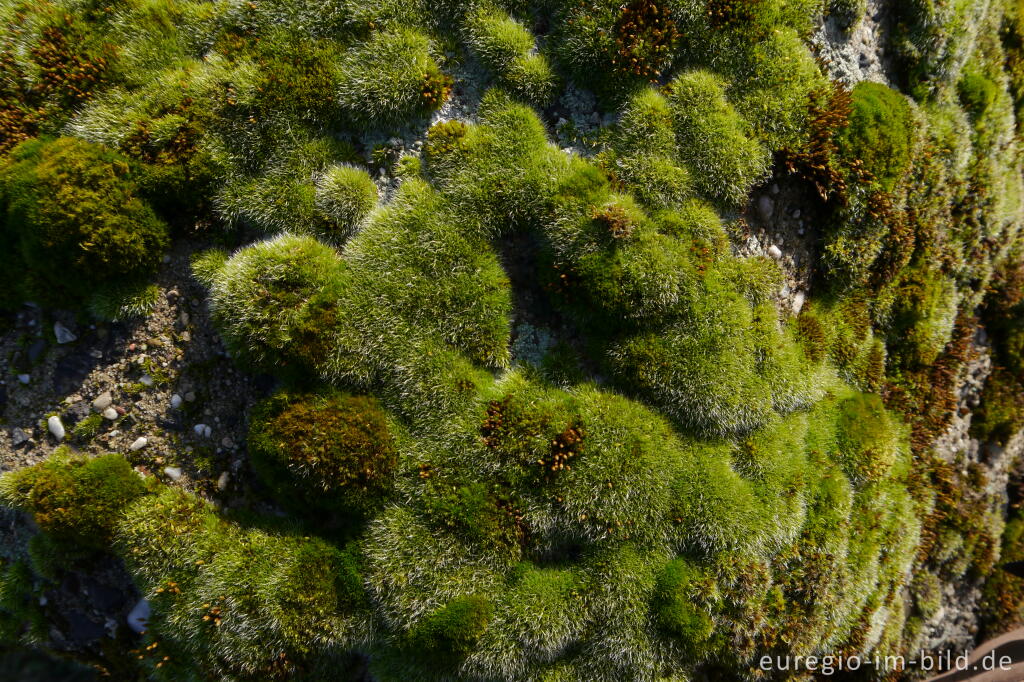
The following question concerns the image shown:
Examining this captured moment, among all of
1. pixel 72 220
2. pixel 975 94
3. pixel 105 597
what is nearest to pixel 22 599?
pixel 105 597

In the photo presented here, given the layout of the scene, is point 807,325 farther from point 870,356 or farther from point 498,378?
point 498,378

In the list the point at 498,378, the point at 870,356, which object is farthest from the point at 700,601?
the point at 870,356

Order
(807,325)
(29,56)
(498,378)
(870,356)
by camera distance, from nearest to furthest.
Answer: (29,56), (498,378), (807,325), (870,356)

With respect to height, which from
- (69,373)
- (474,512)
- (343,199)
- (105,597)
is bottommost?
(105,597)

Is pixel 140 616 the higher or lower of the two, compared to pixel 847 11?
lower

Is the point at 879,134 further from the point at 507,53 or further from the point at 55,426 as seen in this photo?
the point at 55,426

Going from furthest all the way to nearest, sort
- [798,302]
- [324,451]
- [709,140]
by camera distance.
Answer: [798,302]
[709,140]
[324,451]
